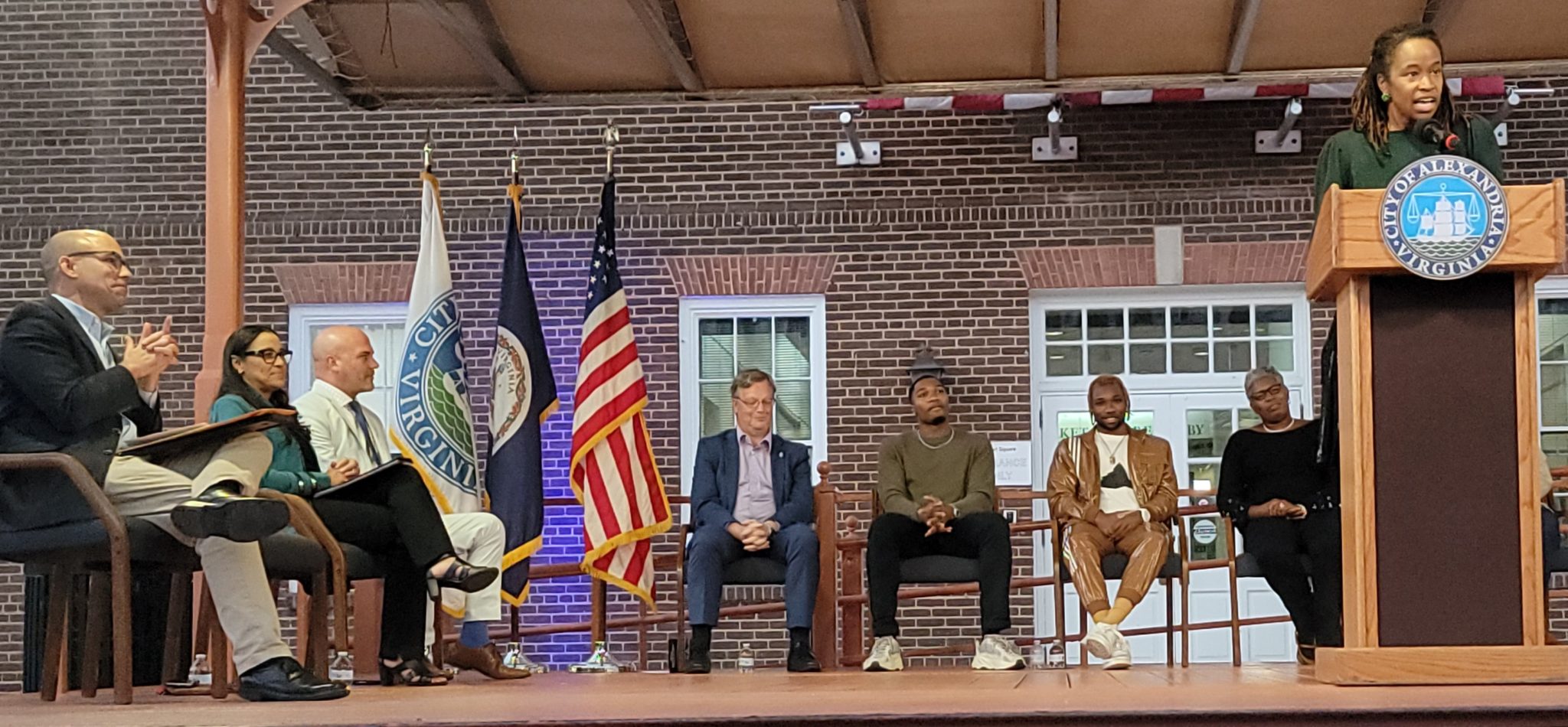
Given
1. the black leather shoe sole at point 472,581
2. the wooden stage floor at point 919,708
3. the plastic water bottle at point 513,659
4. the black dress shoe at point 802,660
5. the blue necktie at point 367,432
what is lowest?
the plastic water bottle at point 513,659

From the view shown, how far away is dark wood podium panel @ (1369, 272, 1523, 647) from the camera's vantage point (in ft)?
10.7

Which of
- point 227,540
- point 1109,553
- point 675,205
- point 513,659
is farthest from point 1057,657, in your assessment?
point 675,205

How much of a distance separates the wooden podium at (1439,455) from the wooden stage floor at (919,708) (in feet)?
0.56

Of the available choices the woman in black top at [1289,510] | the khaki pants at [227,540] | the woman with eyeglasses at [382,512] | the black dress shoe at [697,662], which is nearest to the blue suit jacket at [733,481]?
the black dress shoe at [697,662]

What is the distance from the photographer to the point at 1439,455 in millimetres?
3314

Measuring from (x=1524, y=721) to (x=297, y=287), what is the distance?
7.83 meters

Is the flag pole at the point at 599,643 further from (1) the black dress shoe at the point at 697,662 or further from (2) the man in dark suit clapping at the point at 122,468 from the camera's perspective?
(2) the man in dark suit clapping at the point at 122,468

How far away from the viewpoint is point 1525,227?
10.7 ft

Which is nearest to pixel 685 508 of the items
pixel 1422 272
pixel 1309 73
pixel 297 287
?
pixel 297 287

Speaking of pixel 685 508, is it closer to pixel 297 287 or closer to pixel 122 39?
pixel 297 287

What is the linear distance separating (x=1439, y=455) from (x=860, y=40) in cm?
311

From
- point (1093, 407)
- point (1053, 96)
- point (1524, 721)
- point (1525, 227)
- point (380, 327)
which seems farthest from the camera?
point (380, 327)

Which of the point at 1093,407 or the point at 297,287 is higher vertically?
the point at 297,287

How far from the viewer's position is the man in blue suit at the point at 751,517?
5730 millimetres
